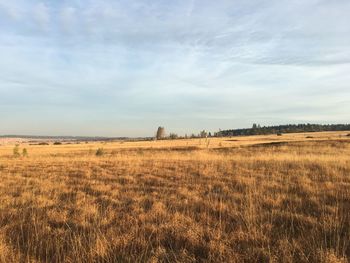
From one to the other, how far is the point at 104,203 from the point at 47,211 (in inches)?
51.0

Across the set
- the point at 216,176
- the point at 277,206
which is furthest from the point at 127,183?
the point at 277,206

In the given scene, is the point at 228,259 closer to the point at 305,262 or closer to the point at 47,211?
the point at 305,262

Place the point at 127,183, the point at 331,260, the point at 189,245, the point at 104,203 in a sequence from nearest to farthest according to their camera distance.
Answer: the point at 331,260
the point at 189,245
the point at 104,203
the point at 127,183

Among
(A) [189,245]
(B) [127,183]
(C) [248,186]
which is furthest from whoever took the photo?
(B) [127,183]

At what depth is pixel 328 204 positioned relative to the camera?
25.2 feet

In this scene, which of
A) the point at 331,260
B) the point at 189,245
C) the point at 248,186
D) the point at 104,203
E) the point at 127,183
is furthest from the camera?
the point at 127,183

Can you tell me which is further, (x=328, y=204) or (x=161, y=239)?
(x=328, y=204)

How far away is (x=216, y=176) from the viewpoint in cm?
1224

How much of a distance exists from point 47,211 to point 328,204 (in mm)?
5995

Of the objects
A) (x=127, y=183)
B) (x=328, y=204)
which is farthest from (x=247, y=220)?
(x=127, y=183)

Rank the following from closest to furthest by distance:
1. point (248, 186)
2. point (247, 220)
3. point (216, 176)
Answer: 1. point (247, 220)
2. point (248, 186)
3. point (216, 176)

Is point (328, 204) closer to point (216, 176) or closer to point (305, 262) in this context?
point (305, 262)

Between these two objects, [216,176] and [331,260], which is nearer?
[331,260]

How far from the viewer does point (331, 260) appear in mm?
4430
